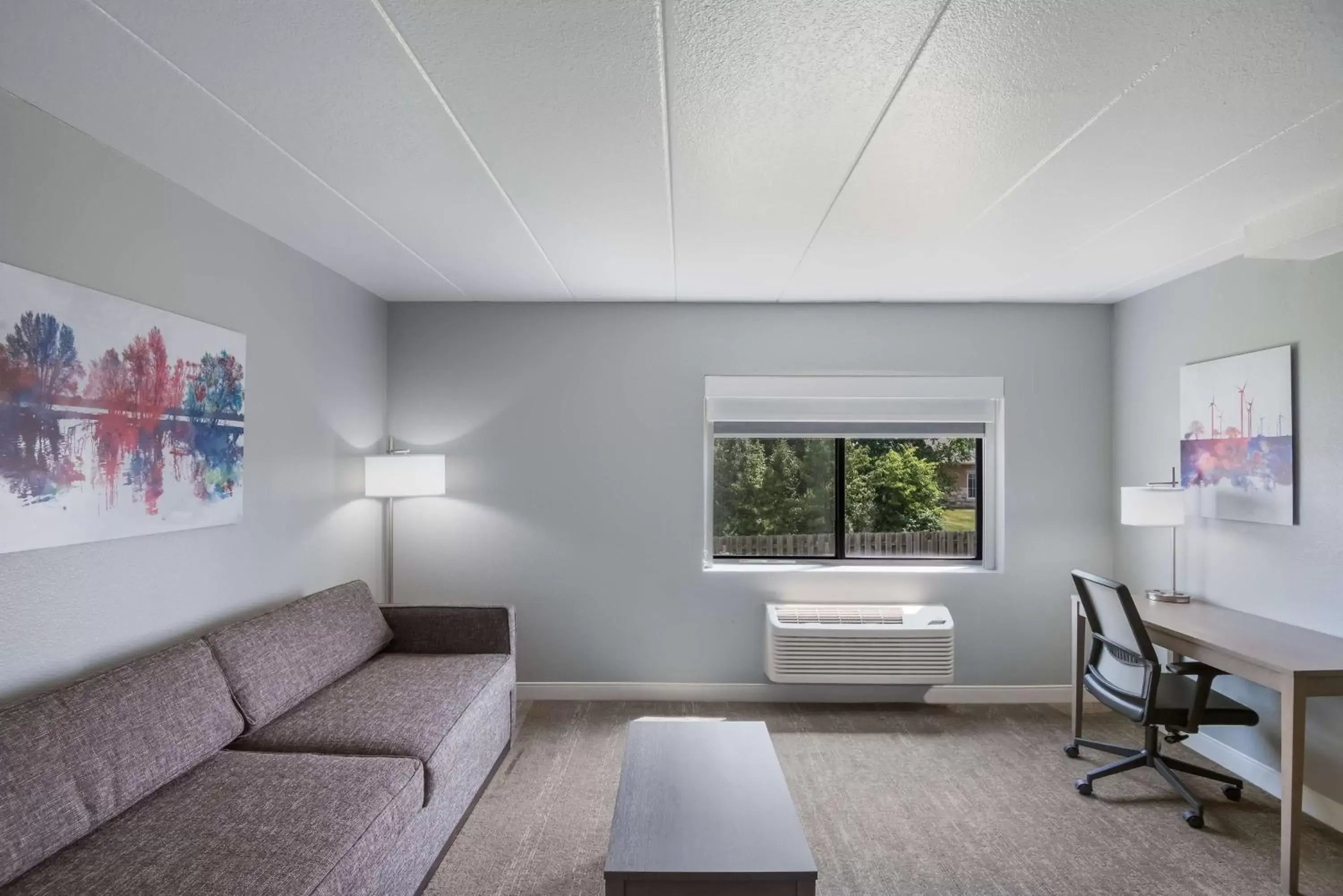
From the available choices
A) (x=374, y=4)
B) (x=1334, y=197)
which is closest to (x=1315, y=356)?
(x=1334, y=197)

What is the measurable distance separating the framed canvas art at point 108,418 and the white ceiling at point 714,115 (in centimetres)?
52

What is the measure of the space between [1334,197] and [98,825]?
4050 mm

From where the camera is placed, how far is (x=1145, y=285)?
3.67 meters

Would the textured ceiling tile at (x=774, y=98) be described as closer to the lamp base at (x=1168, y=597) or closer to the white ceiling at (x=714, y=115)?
the white ceiling at (x=714, y=115)

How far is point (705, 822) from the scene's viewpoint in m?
1.93

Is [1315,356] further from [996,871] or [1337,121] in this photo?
[996,871]

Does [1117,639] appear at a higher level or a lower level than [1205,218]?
lower

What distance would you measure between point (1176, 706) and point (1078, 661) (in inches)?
28.7

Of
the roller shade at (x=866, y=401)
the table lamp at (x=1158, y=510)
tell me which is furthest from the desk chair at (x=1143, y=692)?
the roller shade at (x=866, y=401)

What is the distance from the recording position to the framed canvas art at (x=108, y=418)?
1843 millimetres

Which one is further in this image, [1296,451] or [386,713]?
[1296,451]

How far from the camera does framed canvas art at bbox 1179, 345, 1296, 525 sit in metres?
2.90

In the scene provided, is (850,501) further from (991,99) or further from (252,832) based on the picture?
(252,832)

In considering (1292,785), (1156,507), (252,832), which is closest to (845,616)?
(1156,507)
